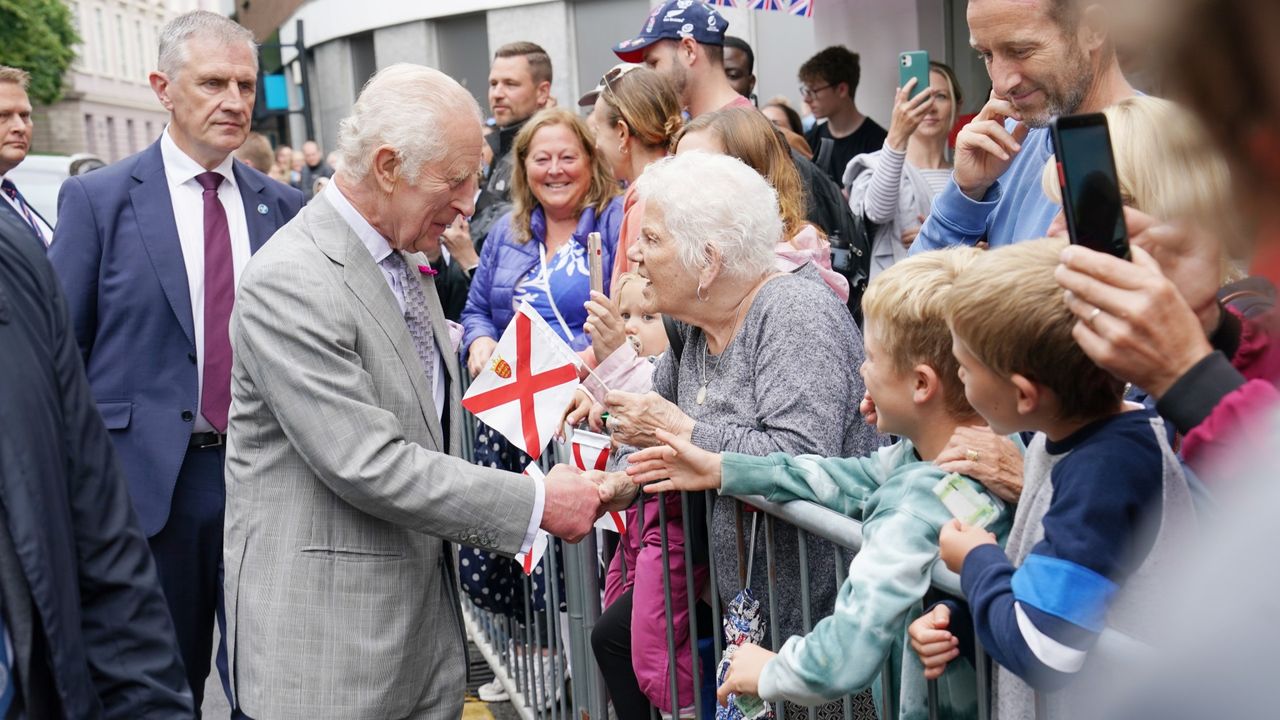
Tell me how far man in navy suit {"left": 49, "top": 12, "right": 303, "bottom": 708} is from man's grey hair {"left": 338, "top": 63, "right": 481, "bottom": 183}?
42.9 inches

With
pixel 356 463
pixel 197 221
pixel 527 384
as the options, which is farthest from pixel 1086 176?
pixel 197 221

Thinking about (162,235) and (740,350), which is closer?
(740,350)

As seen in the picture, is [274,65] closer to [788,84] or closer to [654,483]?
[788,84]

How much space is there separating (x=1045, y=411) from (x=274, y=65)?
3133 cm

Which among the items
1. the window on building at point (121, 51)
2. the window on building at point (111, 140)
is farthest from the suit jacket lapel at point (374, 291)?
the window on building at point (121, 51)

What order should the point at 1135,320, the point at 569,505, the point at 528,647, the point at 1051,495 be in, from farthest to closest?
the point at 528,647 < the point at 569,505 < the point at 1051,495 < the point at 1135,320

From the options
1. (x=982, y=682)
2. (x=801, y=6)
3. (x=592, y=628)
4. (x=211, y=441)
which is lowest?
(x=592, y=628)

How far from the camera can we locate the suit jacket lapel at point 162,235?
12.9 ft


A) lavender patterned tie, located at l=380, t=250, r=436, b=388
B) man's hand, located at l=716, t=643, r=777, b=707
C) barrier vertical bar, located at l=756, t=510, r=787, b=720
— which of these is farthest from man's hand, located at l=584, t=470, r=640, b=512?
man's hand, located at l=716, t=643, r=777, b=707

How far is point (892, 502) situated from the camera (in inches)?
85.5

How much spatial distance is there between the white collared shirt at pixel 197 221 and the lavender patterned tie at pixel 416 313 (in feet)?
3.01

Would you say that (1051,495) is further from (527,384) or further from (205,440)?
(205,440)

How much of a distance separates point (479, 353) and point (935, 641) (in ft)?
11.0

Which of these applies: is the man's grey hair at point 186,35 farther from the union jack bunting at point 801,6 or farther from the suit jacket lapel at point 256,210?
the union jack bunting at point 801,6
